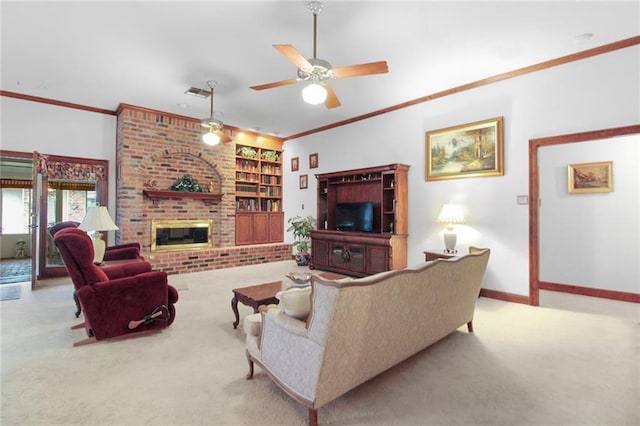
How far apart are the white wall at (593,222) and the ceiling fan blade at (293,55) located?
4252 millimetres

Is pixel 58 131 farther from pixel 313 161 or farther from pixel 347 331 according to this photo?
pixel 347 331

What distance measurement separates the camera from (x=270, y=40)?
3324 millimetres

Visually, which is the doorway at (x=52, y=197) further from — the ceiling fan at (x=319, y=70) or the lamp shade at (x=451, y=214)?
the lamp shade at (x=451, y=214)

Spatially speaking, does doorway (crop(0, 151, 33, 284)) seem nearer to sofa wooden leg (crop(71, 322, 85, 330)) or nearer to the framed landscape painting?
sofa wooden leg (crop(71, 322, 85, 330))

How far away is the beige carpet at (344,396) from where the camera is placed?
1.79m

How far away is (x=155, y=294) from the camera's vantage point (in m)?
2.91

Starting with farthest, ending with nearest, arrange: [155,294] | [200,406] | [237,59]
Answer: [237,59] < [155,294] < [200,406]

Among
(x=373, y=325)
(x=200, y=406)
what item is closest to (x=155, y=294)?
(x=200, y=406)

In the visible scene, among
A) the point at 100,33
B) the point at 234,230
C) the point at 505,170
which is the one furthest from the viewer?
Result: the point at 234,230

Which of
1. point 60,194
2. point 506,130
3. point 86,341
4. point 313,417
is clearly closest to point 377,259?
point 506,130

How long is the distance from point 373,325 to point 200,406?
3.80 ft

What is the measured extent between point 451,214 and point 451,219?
0.23ft

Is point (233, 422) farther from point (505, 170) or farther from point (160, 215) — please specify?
point (160, 215)

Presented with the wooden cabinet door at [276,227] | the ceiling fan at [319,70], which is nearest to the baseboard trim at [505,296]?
the ceiling fan at [319,70]
